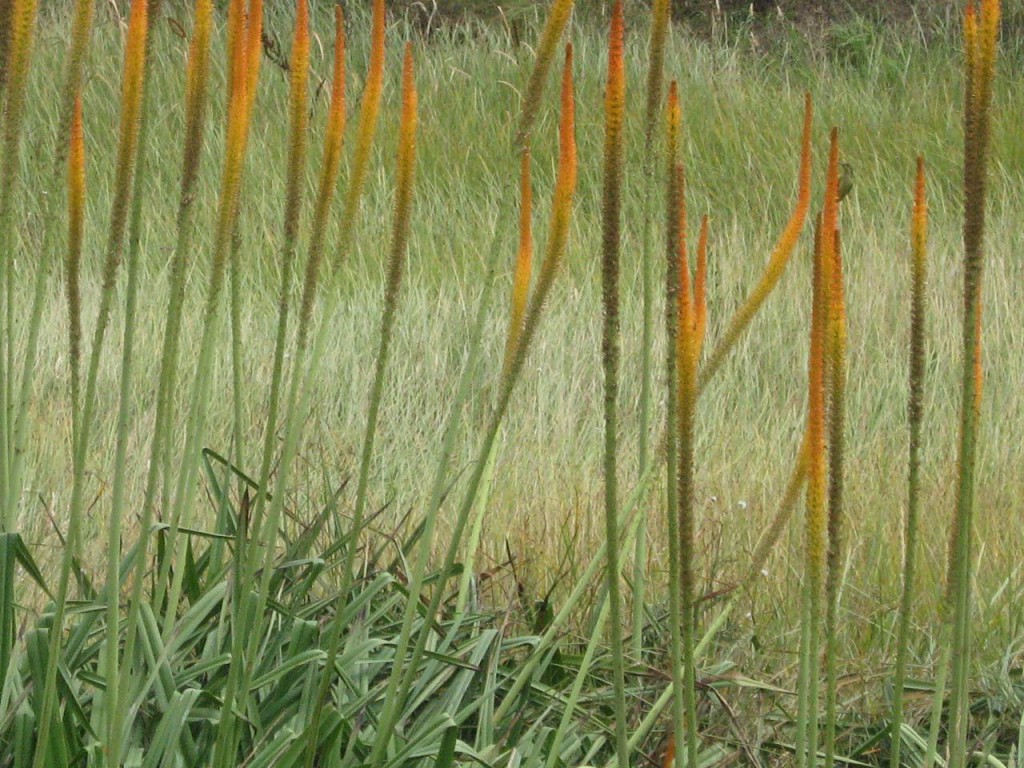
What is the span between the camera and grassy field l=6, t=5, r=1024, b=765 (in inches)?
87.7

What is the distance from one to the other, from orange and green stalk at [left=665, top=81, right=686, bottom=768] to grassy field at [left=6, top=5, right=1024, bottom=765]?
14 centimetres

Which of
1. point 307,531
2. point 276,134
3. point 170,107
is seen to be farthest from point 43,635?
point 170,107

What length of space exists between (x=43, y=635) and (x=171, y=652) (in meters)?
0.22

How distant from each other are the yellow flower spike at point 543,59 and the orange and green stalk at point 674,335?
0.30 ft

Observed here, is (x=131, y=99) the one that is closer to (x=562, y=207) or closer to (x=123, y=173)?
(x=123, y=173)

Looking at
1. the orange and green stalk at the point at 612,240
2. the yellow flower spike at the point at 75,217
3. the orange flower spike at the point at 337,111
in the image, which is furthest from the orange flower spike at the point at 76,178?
the orange and green stalk at the point at 612,240

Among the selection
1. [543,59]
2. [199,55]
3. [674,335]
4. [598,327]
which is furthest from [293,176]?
[598,327]

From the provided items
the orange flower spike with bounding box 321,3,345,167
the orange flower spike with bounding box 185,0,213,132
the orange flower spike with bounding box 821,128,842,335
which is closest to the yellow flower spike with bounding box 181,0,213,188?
the orange flower spike with bounding box 185,0,213,132

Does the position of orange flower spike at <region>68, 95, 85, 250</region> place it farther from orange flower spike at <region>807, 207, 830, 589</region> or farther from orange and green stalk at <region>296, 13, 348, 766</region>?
orange flower spike at <region>807, 207, 830, 589</region>

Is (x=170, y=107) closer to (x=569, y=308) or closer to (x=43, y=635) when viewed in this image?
(x=569, y=308)

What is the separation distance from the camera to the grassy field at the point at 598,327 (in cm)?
223

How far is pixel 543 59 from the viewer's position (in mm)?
1015

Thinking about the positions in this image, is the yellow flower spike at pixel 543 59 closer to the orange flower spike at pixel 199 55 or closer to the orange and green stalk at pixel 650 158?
the orange and green stalk at pixel 650 158

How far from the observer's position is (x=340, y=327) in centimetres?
366
